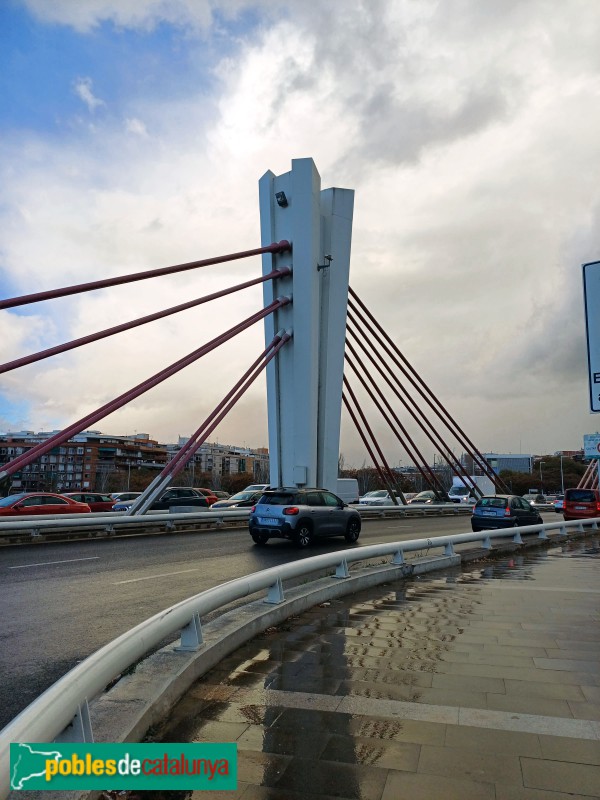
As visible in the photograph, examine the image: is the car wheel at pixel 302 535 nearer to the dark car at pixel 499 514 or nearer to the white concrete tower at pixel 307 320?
the dark car at pixel 499 514

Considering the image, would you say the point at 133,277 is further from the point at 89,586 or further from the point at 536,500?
the point at 536,500

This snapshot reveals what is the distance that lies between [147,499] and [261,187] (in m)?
12.9

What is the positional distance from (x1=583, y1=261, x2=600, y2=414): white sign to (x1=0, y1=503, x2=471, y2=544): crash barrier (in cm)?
1366

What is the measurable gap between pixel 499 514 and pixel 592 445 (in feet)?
12.7

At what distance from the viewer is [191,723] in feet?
13.8

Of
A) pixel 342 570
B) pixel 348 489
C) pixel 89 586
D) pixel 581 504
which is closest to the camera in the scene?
pixel 342 570

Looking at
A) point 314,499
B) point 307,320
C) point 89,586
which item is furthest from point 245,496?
point 89,586

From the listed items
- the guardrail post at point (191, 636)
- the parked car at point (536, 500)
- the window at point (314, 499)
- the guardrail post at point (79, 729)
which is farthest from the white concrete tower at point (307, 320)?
the parked car at point (536, 500)

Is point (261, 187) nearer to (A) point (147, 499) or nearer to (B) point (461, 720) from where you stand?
(A) point (147, 499)

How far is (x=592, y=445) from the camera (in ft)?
61.5

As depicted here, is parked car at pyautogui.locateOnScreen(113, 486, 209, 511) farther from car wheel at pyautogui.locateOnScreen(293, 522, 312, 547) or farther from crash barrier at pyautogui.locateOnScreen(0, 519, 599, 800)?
crash barrier at pyautogui.locateOnScreen(0, 519, 599, 800)

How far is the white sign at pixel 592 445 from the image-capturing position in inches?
704

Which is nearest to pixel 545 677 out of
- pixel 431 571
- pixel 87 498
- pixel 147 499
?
pixel 431 571

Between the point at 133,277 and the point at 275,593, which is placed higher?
the point at 133,277
